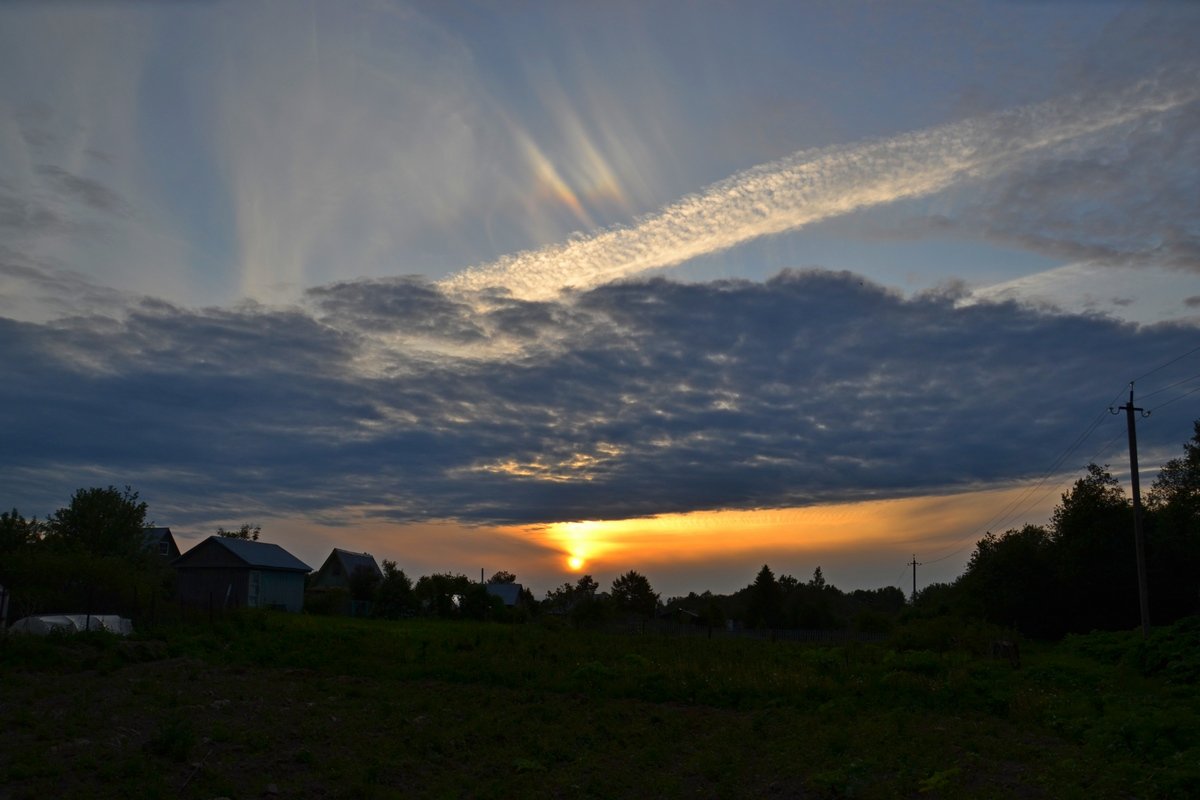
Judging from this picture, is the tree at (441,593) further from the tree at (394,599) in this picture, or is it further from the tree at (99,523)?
the tree at (99,523)

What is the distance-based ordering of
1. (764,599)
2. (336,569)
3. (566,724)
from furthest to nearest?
(336,569), (764,599), (566,724)

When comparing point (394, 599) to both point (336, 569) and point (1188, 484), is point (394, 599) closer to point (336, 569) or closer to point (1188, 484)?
point (336, 569)

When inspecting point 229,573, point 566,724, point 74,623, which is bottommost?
point 566,724

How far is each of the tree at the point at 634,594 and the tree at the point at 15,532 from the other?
157 feet

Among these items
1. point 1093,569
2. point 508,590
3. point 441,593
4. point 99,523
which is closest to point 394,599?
point 441,593

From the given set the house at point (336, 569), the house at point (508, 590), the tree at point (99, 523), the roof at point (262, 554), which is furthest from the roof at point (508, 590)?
the tree at point (99, 523)

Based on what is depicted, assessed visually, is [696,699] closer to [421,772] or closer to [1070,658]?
[421,772]

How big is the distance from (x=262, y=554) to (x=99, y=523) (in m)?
18.1

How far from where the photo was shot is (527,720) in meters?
19.7

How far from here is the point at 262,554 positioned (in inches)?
2480

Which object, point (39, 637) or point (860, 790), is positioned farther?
point (39, 637)

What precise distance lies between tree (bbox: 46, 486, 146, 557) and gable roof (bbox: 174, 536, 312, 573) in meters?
13.6

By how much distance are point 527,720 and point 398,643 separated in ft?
46.6

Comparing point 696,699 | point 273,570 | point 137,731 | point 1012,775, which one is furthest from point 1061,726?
point 273,570
